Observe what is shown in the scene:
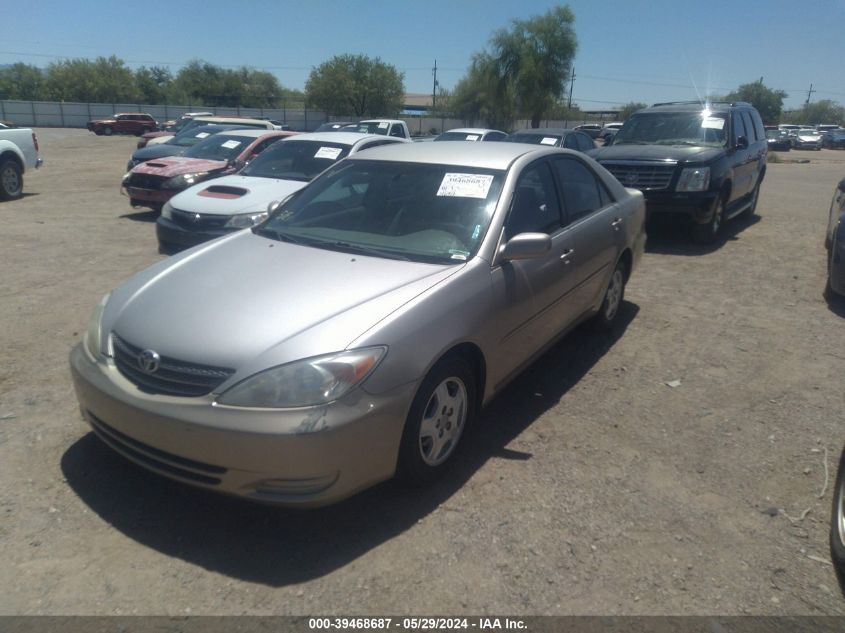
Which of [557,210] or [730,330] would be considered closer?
[557,210]

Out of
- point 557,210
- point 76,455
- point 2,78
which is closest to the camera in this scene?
point 76,455

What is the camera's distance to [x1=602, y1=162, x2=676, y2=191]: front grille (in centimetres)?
903

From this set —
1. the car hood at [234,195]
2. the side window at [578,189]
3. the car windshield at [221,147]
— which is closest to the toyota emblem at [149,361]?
the side window at [578,189]

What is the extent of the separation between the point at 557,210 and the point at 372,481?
8.01 feet

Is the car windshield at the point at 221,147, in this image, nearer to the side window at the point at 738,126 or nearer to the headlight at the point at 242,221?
the headlight at the point at 242,221

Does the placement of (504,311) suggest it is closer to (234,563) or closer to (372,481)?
(372,481)

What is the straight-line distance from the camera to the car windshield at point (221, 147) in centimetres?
1098

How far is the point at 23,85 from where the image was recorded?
73625mm

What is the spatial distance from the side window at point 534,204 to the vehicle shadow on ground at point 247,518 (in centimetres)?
135

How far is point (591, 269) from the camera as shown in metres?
4.84

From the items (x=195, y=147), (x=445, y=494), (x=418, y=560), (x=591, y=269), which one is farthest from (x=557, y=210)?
(x=195, y=147)

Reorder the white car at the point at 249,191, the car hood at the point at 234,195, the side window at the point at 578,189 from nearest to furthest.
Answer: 1. the side window at the point at 578,189
2. the white car at the point at 249,191
3. the car hood at the point at 234,195

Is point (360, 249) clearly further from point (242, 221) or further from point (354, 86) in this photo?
point (354, 86)

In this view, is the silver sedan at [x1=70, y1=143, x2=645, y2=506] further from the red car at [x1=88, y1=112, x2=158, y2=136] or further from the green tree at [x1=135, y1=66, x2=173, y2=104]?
the green tree at [x1=135, y1=66, x2=173, y2=104]
